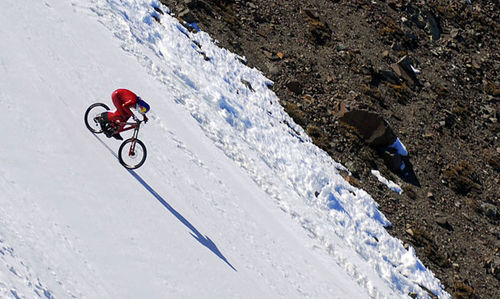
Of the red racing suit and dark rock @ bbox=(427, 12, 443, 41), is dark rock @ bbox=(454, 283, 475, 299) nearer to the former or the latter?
the red racing suit

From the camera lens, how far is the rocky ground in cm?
2327

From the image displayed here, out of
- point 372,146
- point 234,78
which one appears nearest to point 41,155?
point 234,78

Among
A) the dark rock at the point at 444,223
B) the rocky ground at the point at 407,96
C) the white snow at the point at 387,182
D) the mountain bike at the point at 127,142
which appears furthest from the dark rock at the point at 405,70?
the mountain bike at the point at 127,142

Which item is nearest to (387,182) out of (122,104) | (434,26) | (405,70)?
(405,70)

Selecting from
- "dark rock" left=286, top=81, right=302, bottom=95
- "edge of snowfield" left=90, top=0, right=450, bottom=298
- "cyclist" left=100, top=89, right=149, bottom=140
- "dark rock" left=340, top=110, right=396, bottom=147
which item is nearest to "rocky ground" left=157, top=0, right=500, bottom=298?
"dark rock" left=286, top=81, right=302, bottom=95

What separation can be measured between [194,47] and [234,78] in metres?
2.39

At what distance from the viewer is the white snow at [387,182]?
78.8 ft

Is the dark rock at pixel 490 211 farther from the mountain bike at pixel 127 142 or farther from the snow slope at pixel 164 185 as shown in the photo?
the mountain bike at pixel 127 142

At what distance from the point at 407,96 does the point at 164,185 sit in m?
21.6

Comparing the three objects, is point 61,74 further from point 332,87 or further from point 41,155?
point 332,87

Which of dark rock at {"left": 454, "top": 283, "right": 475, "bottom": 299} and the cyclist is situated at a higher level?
the cyclist

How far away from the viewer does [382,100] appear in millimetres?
29828

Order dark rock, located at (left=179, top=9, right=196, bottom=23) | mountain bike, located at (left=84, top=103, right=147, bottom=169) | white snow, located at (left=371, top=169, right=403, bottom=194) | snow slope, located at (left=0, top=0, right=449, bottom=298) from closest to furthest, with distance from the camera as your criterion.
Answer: snow slope, located at (left=0, top=0, right=449, bottom=298) → mountain bike, located at (left=84, top=103, right=147, bottom=169) → white snow, located at (left=371, top=169, right=403, bottom=194) → dark rock, located at (left=179, top=9, right=196, bottom=23)

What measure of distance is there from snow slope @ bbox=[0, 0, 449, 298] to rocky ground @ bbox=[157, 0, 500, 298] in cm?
207
